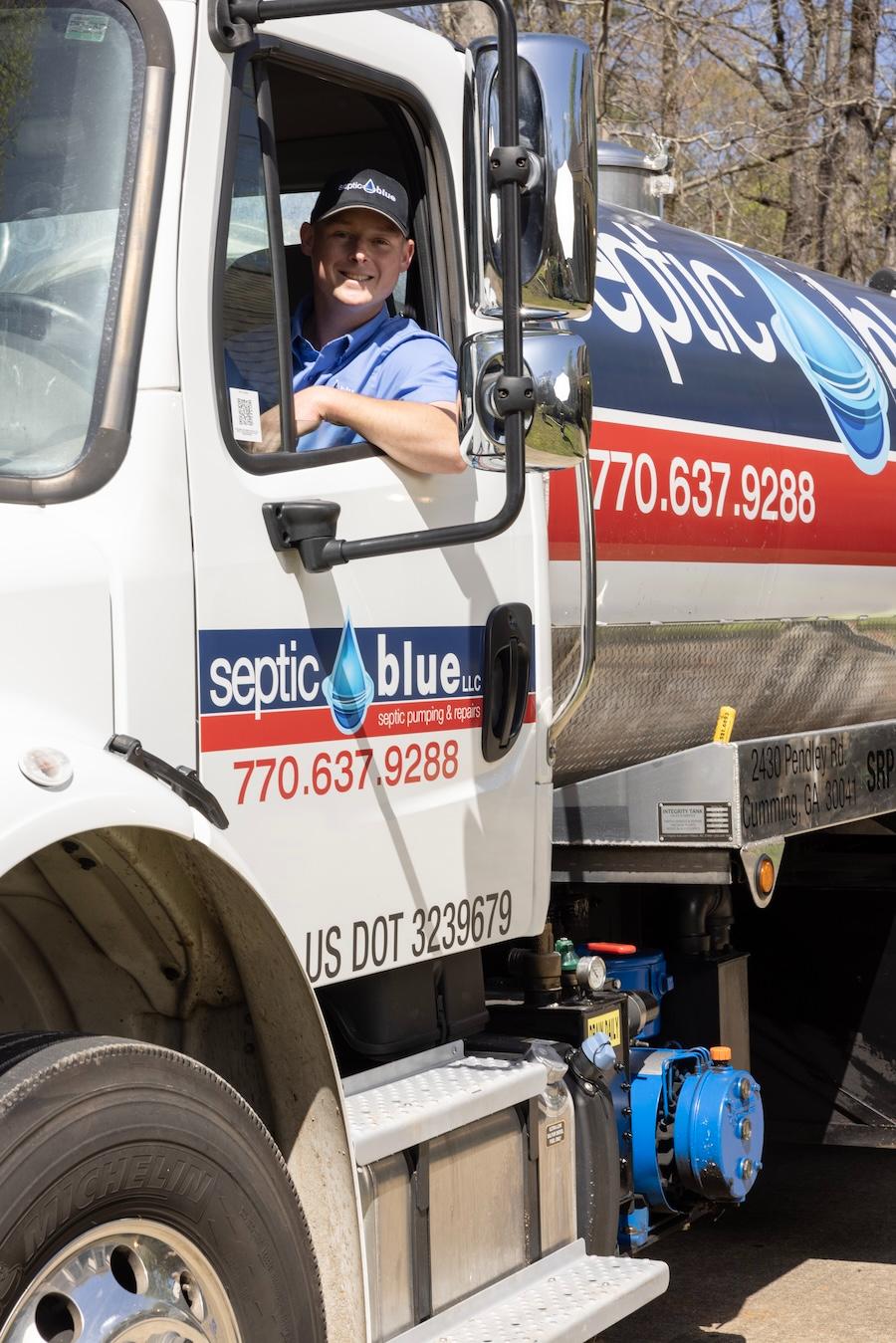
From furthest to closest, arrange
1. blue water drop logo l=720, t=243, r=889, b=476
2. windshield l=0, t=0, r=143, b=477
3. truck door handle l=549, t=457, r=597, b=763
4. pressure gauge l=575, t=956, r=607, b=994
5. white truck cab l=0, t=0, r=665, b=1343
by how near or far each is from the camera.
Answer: blue water drop logo l=720, t=243, r=889, b=476 → pressure gauge l=575, t=956, r=607, b=994 → truck door handle l=549, t=457, r=597, b=763 → windshield l=0, t=0, r=143, b=477 → white truck cab l=0, t=0, r=665, b=1343

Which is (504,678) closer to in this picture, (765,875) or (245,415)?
(245,415)

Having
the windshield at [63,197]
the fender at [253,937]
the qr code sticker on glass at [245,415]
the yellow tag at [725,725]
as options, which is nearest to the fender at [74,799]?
the fender at [253,937]

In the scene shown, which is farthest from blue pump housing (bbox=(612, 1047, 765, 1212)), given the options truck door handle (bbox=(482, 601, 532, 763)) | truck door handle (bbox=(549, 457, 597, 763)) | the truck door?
truck door handle (bbox=(482, 601, 532, 763))

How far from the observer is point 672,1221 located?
437 centimetres

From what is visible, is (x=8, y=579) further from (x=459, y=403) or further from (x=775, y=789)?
(x=775, y=789)

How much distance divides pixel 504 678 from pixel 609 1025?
996mm

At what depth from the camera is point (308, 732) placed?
3006 millimetres

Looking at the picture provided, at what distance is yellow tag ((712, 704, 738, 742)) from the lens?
4.43 m

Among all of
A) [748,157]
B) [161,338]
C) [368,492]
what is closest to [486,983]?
[368,492]

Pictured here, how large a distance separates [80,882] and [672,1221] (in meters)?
2.17

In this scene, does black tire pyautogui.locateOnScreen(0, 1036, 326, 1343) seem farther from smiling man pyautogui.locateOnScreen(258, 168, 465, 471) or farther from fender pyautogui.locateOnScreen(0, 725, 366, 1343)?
smiling man pyautogui.locateOnScreen(258, 168, 465, 471)

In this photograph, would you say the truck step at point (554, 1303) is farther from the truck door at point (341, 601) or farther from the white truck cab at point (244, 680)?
the truck door at point (341, 601)

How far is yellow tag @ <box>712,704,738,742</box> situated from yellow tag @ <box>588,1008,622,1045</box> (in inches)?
28.9

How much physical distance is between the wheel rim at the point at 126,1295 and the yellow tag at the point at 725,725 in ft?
7.23
